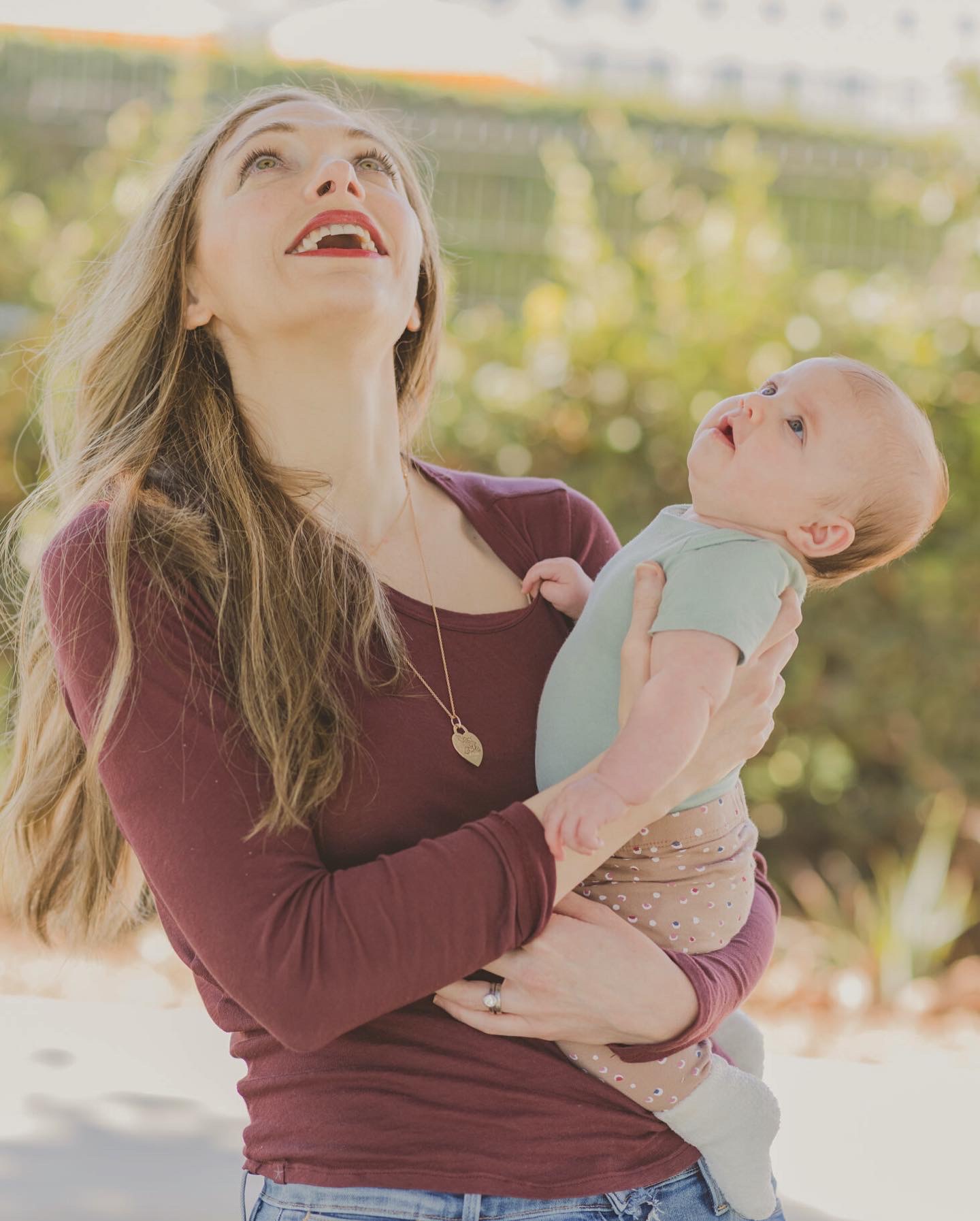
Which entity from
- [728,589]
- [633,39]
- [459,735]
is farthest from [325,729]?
[633,39]

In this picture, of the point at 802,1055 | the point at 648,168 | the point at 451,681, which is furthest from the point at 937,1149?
the point at 648,168

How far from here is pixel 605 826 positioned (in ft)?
5.24

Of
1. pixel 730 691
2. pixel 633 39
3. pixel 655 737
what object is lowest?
pixel 655 737

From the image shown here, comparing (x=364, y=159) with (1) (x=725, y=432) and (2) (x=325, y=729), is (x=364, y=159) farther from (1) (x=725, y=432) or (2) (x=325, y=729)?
(2) (x=325, y=729)

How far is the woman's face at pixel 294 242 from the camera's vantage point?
1843mm

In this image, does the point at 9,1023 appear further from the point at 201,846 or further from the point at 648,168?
the point at 648,168

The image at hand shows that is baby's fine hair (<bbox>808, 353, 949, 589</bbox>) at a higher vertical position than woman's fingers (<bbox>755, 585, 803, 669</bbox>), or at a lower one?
higher

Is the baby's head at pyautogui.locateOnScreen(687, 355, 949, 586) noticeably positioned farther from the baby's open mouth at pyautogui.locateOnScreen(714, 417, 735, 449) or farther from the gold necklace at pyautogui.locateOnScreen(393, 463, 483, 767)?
the gold necklace at pyautogui.locateOnScreen(393, 463, 483, 767)

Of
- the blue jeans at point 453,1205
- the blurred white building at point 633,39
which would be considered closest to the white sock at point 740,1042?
the blue jeans at point 453,1205

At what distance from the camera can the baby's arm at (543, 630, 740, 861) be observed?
1.52 m

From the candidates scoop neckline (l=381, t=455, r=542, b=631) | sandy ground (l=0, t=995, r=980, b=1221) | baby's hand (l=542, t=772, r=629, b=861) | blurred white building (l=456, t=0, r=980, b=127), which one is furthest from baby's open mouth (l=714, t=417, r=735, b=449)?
blurred white building (l=456, t=0, r=980, b=127)

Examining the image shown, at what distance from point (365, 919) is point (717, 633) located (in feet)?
1.81

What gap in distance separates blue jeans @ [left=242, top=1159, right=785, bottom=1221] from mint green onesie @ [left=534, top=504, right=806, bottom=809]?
48 centimetres

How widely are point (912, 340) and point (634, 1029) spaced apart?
145 inches
